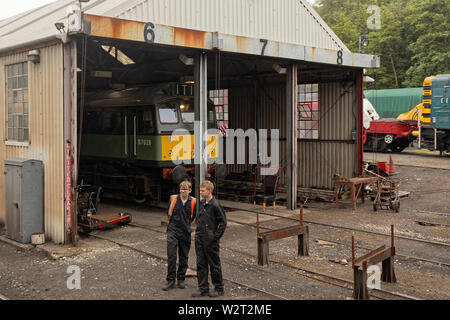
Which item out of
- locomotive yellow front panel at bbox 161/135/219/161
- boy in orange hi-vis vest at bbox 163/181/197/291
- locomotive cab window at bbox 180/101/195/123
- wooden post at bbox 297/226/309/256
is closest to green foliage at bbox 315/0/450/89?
locomotive cab window at bbox 180/101/195/123

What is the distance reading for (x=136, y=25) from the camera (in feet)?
32.7

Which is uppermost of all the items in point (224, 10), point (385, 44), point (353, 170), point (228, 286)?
point (385, 44)

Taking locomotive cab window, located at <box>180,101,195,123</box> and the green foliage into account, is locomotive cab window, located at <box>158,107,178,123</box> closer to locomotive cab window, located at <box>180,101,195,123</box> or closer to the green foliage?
locomotive cab window, located at <box>180,101,195,123</box>

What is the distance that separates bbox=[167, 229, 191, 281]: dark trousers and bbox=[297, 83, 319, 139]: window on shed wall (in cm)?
1054

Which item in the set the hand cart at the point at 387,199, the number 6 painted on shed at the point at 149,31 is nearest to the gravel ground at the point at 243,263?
the hand cart at the point at 387,199

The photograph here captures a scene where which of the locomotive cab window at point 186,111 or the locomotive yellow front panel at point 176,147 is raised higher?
the locomotive cab window at point 186,111

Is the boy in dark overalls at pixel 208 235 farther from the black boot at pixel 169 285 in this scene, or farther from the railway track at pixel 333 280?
the railway track at pixel 333 280

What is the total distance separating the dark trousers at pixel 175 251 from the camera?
708 cm

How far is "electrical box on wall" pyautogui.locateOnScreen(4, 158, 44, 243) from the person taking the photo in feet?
32.8

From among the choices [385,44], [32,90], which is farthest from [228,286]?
[385,44]

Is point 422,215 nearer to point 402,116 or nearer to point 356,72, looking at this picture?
point 356,72

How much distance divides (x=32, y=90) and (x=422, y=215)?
33.1ft

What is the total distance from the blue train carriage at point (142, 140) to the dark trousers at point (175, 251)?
6.11 m

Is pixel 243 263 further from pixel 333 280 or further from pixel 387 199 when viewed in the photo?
pixel 387 199
